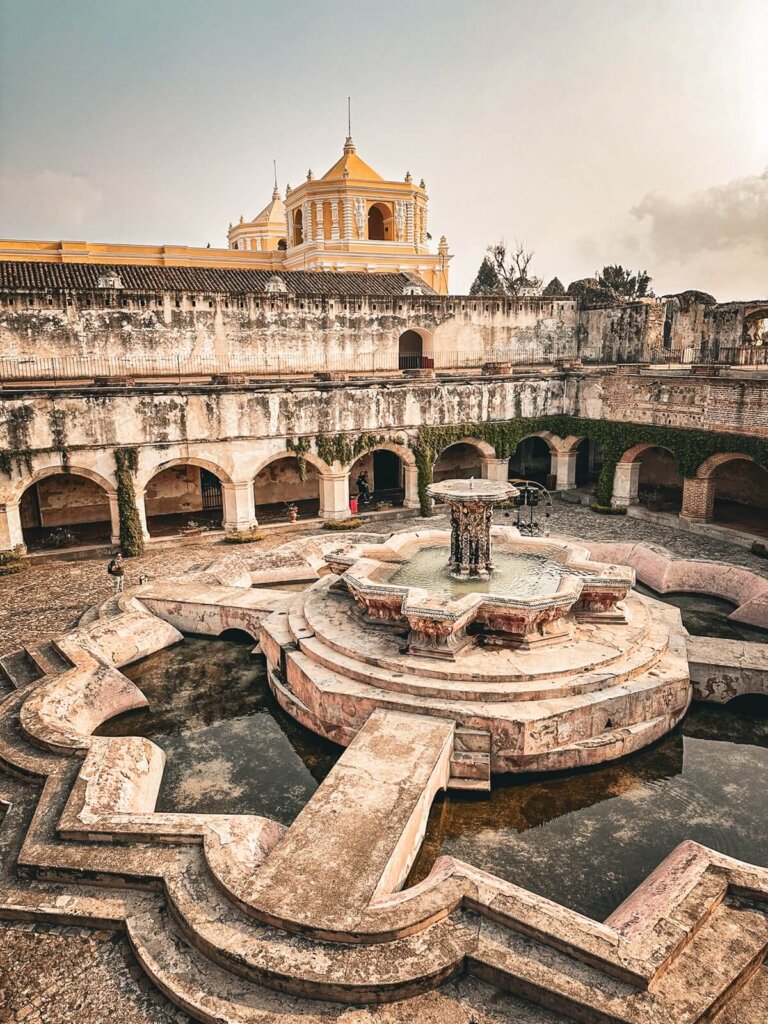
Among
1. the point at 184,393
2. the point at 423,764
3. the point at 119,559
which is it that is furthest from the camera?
the point at 184,393

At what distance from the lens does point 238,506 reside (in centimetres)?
1969

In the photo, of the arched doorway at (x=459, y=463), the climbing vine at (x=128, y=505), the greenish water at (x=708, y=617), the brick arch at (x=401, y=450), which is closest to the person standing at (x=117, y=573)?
the climbing vine at (x=128, y=505)

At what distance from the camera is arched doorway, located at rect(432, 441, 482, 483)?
2636cm

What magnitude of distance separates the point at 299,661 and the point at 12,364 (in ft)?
46.6

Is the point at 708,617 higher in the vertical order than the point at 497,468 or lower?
lower

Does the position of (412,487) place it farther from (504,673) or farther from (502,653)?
(504,673)

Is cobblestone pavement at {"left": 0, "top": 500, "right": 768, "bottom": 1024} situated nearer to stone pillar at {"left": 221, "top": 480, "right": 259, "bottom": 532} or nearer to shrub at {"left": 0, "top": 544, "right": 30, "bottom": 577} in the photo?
shrub at {"left": 0, "top": 544, "right": 30, "bottom": 577}

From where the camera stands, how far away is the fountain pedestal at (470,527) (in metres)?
12.0

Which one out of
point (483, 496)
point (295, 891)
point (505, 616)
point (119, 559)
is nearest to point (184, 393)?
point (119, 559)

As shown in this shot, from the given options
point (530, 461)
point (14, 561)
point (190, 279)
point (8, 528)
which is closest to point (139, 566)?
point (14, 561)

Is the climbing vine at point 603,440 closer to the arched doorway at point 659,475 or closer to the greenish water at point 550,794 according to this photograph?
the arched doorway at point 659,475

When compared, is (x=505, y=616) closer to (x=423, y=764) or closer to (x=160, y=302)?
(x=423, y=764)

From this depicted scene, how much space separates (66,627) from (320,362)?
13.2 meters

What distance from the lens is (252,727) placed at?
404 inches
